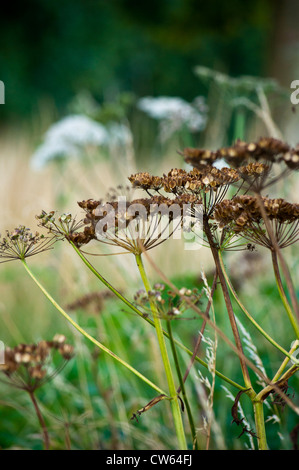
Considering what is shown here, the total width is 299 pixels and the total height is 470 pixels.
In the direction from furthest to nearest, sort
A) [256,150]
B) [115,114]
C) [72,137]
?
[72,137] < [115,114] < [256,150]

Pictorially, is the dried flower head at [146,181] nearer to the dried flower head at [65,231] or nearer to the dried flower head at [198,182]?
the dried flower head at [198,182]

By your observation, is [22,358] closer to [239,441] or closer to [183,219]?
[183,219]

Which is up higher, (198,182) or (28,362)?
(198,182)

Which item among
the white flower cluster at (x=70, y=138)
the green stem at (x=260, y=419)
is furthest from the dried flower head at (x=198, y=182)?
the white flower cluster at (x=70, y=138)

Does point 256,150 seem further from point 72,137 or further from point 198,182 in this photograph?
point 72,137

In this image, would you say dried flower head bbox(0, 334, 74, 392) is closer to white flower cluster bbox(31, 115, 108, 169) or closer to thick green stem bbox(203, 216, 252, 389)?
thick green stem bbox(203, 216, 252, 389)

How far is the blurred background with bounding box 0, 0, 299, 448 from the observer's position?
1.88m

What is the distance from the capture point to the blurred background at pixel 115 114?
188 cm

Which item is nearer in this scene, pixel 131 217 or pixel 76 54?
pixel 131 217

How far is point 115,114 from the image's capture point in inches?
89.4

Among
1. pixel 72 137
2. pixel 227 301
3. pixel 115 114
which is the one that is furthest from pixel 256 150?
pixel 72 137

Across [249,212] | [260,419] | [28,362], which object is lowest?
[260,419]
